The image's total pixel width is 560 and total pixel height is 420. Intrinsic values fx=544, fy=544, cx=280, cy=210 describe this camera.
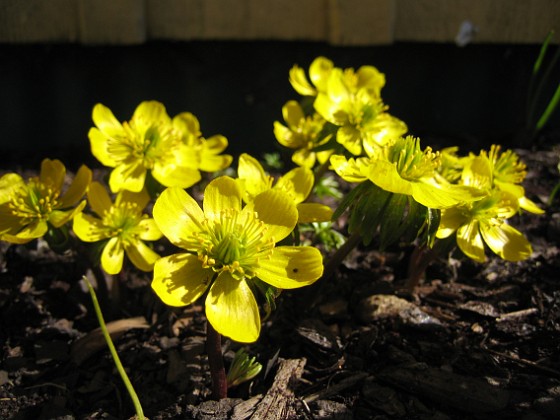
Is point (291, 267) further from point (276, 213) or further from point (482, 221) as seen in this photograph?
point (482, 221)

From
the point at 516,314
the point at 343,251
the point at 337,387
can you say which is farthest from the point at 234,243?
the point at 516,314

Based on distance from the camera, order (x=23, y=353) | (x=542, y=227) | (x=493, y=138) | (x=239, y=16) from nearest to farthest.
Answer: (x=23, y=353) → (x=542, y=227) → (x=239, y=16) → (x=493, y=138)

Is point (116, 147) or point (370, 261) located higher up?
point (116, 147)

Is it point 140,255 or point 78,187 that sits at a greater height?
point 78,187

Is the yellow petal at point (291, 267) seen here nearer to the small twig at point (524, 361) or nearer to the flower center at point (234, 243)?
the flower center at point (234, 243)

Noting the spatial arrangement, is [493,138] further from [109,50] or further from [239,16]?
[109,50]

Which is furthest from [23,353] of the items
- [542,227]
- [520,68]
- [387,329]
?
[520,68]

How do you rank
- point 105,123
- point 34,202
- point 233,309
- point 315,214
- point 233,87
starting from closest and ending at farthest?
point 233,309
point 315,214
point 34,202
point 105,123
point 233,87
